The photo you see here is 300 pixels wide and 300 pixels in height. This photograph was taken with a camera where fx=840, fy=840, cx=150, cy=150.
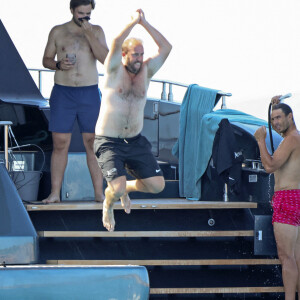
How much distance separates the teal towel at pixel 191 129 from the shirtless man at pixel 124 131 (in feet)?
6.22

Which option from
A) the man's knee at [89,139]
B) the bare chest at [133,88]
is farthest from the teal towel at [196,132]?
the bare chest at [133,88]

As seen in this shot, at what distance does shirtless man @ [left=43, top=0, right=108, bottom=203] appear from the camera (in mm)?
8117

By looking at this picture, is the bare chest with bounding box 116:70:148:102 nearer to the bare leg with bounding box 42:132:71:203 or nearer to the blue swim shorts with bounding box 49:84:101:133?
the blue swim shorts with bounding box 49:84:101:133

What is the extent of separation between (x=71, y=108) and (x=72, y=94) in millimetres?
136

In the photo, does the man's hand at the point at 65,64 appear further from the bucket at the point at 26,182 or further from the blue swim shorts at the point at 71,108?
the bucket at the point at 26,182

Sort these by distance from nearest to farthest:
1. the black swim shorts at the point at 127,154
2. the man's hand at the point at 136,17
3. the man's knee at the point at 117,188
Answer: the man's hand at the point at 136,17 → the man's knee at the point at 117,188 → the black swim shorts at the point at 127,154

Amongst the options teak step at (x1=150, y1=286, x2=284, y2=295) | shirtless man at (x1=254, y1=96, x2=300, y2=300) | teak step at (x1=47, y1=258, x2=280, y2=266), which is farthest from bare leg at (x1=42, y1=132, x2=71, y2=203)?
shirtless man at (x1=254, y1=96, x2=300, y2=300)

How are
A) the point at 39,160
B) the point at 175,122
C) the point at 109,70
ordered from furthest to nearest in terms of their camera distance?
the point at 175,122, the point at 39,160, the point at 109,70

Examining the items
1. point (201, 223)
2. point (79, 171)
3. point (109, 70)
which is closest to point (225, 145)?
point (201, 223)

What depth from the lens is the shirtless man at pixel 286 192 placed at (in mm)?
7625

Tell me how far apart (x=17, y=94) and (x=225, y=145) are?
219 cm

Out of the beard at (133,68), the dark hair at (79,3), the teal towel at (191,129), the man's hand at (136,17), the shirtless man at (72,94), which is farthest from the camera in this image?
the teal towel at (191,129)

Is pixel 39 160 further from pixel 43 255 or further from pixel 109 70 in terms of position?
pixel 109 70

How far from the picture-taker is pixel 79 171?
8586mm
